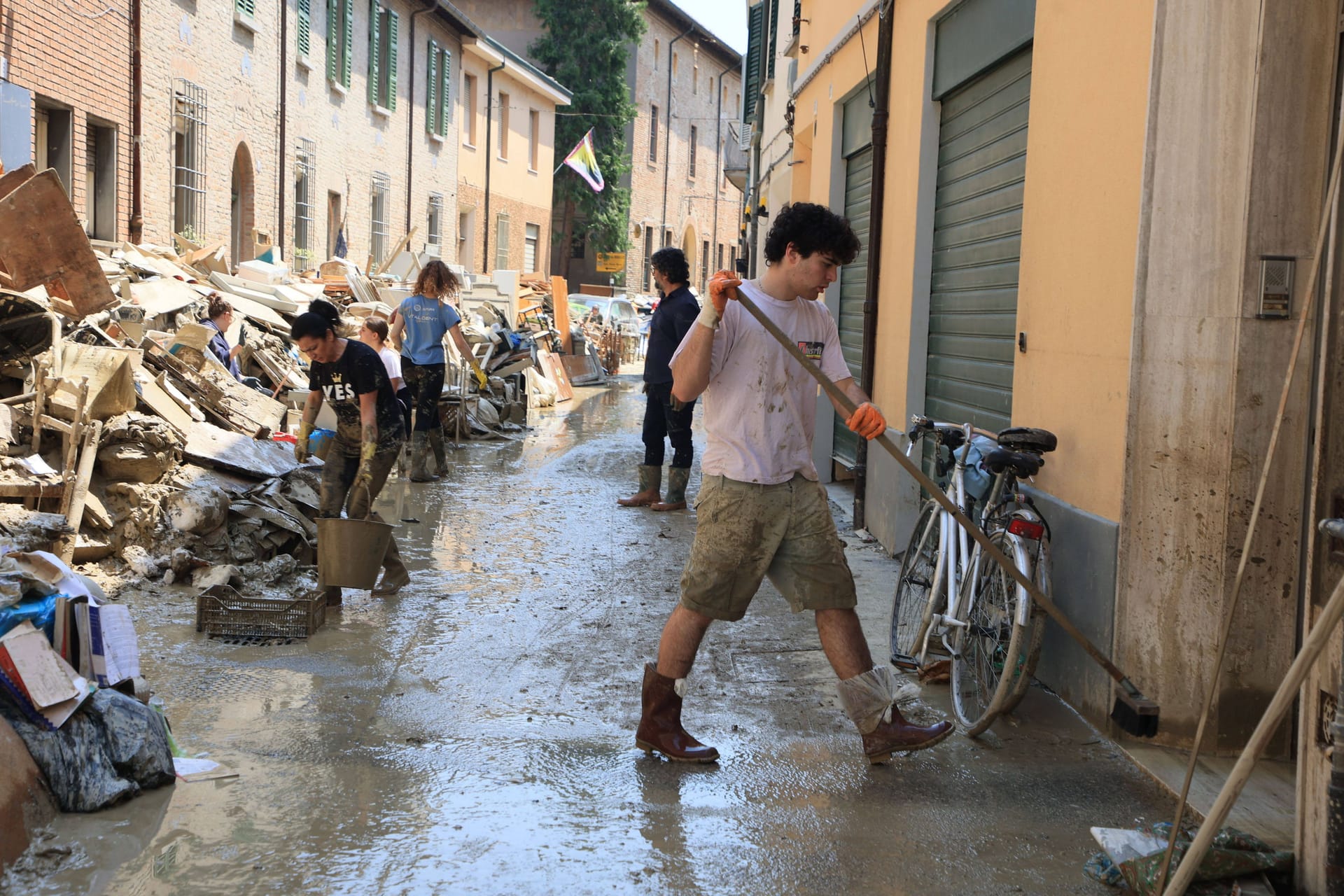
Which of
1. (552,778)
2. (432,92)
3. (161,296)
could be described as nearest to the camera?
(552,778)

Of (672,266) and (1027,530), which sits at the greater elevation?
(672,266)

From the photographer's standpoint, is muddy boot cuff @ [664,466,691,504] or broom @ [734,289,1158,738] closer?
broom @ [734,289,1158,738]

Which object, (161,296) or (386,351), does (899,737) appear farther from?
(161,296)

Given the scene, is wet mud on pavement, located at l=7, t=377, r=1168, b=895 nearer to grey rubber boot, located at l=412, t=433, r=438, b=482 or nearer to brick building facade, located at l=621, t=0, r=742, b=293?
grey rubber boot, located at l=412, t=433, r=438, b=482

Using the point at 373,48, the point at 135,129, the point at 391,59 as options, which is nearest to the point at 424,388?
the point at 135,129

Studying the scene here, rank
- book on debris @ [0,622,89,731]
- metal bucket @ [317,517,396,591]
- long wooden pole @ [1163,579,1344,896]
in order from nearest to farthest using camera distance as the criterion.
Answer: long wooden pole @ [1163,579,1344,896] → book on debris @ [0,622,89,731] → metal bucket @ [317,517,396,591]

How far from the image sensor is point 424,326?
11078 mm

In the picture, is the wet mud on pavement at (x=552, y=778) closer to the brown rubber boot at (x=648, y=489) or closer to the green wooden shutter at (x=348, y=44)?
the brown rubber boot at (x=648, y=489)

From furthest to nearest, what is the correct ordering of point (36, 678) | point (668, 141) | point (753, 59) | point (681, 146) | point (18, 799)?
point (681, 146)
point (668, 141)
point (753, 59)
point (36, 678)
point (18, 799)

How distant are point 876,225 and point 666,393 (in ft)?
6.94

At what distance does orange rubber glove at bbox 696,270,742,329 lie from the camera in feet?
13.5

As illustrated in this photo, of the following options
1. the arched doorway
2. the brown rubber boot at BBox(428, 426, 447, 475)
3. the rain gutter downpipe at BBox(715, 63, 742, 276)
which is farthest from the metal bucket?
the rain gutter downpipe at BBox(715, 63, 742, 276)


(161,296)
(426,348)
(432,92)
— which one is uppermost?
(432,92)

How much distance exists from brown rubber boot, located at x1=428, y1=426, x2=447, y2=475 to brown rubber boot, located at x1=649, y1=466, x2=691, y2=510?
2.22 meters
